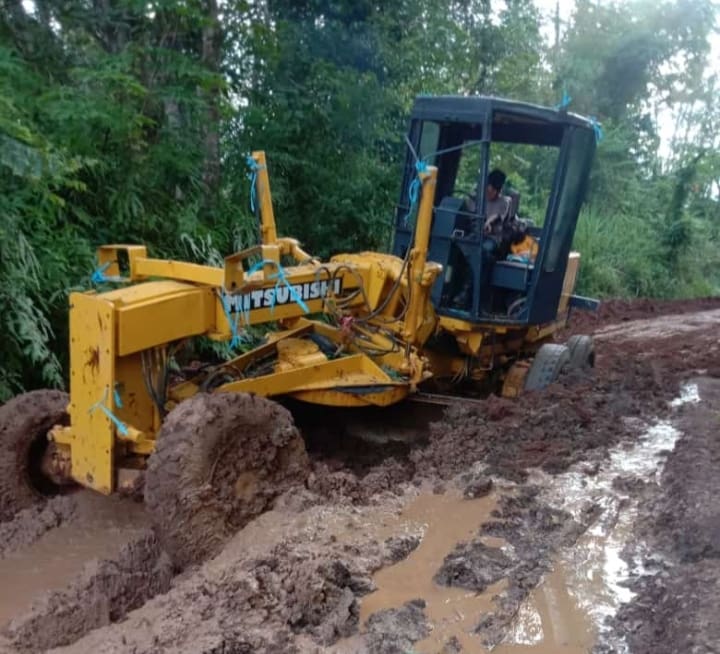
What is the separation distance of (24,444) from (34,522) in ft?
1.45

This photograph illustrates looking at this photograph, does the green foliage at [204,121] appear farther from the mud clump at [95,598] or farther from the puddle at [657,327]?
the puddle at [657,327]

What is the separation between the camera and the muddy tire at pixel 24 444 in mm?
4602

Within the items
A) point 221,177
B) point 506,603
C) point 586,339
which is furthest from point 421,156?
point 506,603

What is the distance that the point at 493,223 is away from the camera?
6566 millimetres

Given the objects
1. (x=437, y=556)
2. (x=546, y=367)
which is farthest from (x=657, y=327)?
(x=437, y=556)

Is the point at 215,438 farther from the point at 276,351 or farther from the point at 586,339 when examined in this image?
the point at 586,339

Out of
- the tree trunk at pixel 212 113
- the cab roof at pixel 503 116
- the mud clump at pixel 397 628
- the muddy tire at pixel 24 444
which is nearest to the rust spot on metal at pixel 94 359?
the muddy tire at pixel 24 444

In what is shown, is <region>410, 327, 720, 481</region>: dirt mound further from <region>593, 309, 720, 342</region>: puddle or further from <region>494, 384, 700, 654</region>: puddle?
<region>593, 309, 720, 342</region>: puddle

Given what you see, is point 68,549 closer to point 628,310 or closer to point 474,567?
point 474,567

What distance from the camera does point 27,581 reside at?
4066mm

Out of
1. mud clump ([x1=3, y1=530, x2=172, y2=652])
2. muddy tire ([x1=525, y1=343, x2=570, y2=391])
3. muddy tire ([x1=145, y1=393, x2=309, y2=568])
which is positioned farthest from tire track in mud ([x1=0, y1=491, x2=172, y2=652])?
muddy tire ([x1=525, y1=343, x2=570, y2=391])

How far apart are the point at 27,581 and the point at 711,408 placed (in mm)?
4976

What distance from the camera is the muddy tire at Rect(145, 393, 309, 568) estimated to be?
398 centimetres

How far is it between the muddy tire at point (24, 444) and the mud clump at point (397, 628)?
92.5 inches
